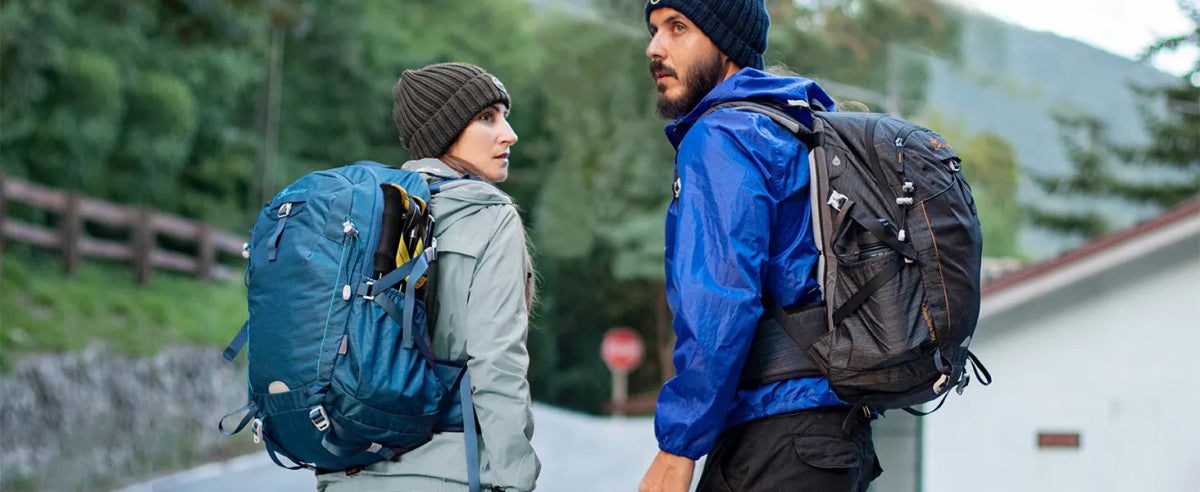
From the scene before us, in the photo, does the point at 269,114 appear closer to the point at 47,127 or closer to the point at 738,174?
the point at 47,127

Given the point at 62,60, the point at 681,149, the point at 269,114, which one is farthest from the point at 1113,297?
the point at 269,114

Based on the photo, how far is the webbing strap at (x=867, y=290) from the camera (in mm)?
2094

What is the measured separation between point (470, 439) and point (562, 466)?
16.2m

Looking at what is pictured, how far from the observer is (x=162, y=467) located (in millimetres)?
13930

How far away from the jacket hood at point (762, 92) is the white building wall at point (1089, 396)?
18.2 feet

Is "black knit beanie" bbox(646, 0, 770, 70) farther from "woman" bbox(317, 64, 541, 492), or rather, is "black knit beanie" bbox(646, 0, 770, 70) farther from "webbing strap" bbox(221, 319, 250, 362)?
"webbing strap" bbox(221, 319, 250, 362)

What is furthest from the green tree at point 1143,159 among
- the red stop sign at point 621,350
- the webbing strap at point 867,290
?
the webbing strap at point 867,290

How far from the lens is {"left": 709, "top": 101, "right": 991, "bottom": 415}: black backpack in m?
2.07

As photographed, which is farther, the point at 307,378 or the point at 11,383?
the point at 11,383

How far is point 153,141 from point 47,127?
2.30 m

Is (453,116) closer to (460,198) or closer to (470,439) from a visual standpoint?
(460,198)

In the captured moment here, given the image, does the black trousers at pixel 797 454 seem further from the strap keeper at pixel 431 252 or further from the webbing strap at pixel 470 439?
the strap keeper at pixel 431 252

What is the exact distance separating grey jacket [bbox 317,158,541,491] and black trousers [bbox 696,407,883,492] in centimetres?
37

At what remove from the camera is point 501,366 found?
87.6 inches
